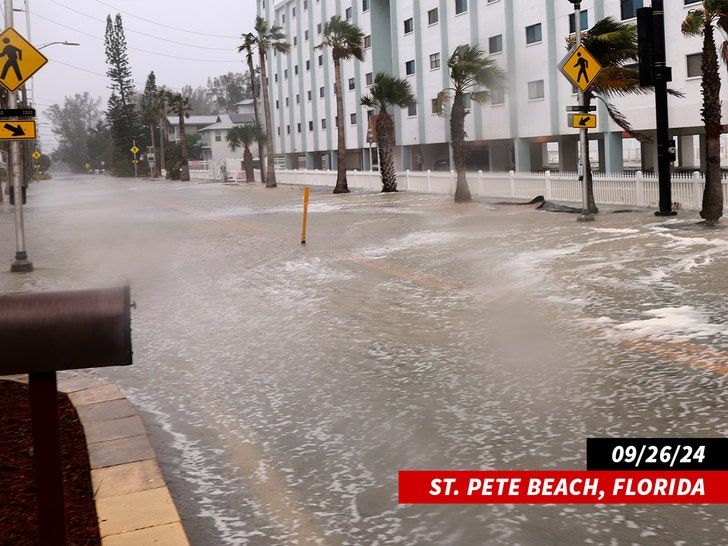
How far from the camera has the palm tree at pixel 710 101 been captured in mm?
15531

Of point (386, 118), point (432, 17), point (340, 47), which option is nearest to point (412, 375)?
point (386, 118)

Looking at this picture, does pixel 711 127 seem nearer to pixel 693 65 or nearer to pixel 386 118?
pixel 693 65

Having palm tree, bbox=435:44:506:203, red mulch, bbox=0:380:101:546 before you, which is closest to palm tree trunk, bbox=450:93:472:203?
palm tree, bbox=435:44:506:203

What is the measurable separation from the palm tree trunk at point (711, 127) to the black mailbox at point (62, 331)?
1501 cm

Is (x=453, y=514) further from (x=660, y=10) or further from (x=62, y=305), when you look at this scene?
(x=660, y=10)

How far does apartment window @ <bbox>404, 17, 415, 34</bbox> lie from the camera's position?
182 ft

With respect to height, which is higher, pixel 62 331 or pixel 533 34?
pixel 533 34

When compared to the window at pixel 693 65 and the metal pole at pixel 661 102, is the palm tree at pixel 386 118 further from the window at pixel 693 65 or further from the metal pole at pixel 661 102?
the metal pole at pixel 661 102

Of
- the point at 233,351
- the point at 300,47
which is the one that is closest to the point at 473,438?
the point at 233,351

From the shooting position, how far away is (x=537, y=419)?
17.3 ft

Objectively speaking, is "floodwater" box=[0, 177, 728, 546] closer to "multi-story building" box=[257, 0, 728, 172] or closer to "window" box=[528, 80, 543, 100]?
"multi-story building" box=[257, 0, 728, 172]

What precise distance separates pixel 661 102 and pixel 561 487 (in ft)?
52.2

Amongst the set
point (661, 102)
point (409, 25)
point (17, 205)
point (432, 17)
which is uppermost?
point (409, 25)

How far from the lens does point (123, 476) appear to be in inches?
171
